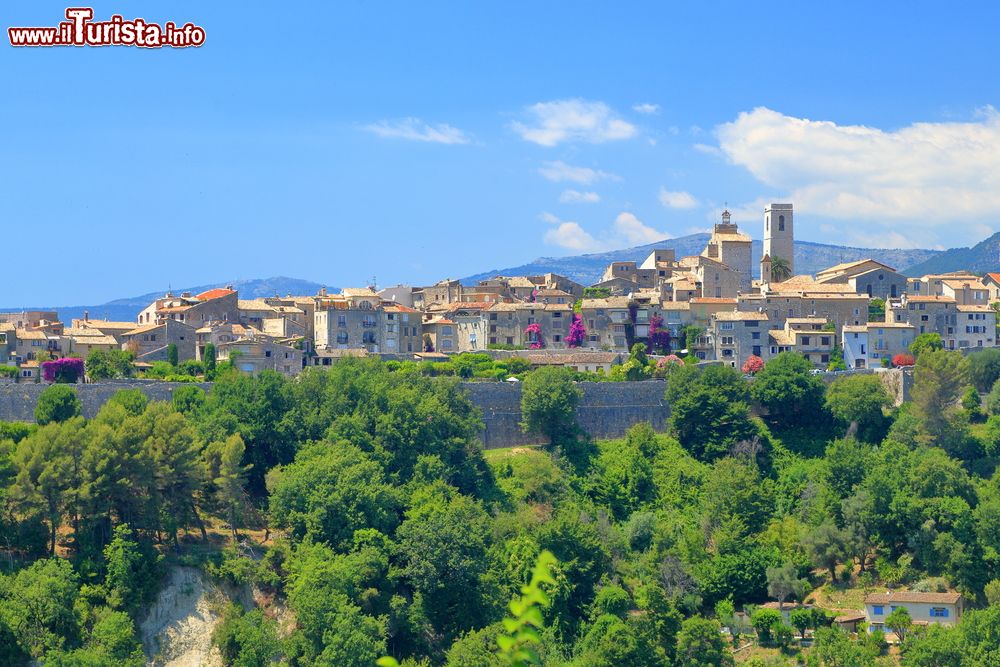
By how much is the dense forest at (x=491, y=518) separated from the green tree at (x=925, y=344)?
21.8 ft

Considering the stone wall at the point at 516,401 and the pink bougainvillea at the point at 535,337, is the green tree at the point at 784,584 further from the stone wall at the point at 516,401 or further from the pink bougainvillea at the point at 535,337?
the pink bougainvillea at the point at 535,337

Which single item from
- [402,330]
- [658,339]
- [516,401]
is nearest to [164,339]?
[402,330]

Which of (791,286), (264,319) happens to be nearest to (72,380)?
(264,319)

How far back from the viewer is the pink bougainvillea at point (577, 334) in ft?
256

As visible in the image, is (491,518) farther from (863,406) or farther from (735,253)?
(735,253)

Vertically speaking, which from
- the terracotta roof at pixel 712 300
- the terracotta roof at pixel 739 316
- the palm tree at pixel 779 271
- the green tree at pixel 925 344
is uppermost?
the palm tree at pixel 779 271

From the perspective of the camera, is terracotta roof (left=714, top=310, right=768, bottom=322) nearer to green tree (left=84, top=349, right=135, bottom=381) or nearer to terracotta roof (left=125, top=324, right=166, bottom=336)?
terracotta roof (left=125, top=324, right=166, bottom=336)

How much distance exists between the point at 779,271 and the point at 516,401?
103 ft

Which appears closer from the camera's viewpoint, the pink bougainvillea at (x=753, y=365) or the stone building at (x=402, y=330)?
the pink bougainvillea at (x=753, y=365)

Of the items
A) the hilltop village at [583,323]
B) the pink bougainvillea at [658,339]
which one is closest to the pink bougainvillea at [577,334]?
the hilltop village at [583,323]

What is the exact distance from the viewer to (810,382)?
65.0 meters

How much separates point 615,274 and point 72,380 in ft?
111

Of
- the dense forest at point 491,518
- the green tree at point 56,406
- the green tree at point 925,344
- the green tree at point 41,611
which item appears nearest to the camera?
the green tree at point 41,611

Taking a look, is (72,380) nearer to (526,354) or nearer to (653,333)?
(526,354)
